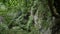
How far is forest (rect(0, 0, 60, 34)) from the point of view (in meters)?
2.30

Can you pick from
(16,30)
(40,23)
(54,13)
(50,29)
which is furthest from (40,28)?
(16,30)

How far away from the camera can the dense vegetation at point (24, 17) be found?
243cm

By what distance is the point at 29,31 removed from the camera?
3.02m

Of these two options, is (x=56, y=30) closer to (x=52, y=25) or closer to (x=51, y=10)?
(x=52, y=25)

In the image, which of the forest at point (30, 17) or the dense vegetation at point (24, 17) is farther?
the dense vegetation at point (24, 17)

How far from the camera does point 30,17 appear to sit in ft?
9.64

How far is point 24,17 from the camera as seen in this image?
3318mm

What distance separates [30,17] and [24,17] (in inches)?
15.9

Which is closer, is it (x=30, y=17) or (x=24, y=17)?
(x=30, y=17)

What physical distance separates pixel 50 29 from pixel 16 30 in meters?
1.01

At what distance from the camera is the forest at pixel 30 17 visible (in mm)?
2297

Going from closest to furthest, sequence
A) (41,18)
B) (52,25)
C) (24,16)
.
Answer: (52,25), (41,18), (24,16)

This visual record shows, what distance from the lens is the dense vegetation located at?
7.96 feet

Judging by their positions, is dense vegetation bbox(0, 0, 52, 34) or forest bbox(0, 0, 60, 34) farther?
dense vegetation bbox(0, 0, 52, 34)
